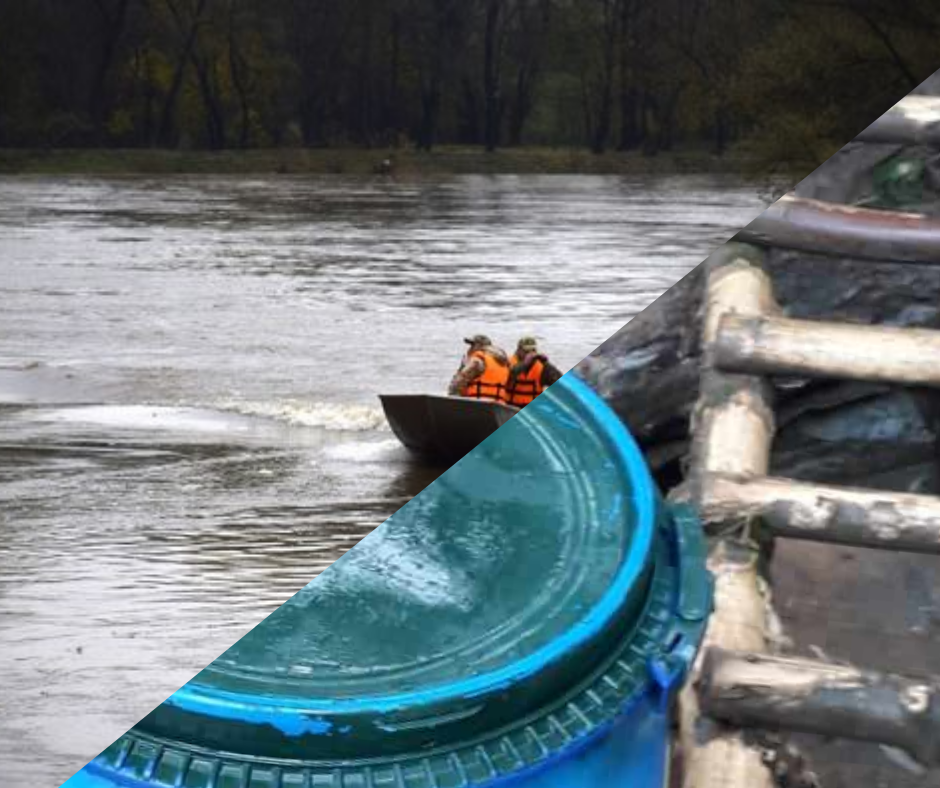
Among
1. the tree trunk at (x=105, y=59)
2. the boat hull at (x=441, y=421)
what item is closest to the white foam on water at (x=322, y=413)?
the boat hull at (x=441, y=421)

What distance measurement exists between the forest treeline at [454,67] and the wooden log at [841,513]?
547 centimetres

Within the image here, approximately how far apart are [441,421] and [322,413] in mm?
1699

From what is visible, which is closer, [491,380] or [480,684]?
[480,684]

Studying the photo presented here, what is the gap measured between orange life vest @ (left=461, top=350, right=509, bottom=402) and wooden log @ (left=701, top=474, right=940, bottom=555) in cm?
330

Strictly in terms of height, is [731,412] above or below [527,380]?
above

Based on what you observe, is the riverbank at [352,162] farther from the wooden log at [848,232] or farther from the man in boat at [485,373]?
the wooden log at [848,232]

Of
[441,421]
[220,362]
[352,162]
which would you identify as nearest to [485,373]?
[441,421]

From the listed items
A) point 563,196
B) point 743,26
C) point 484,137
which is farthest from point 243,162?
point 743,26

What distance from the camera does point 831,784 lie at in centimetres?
22

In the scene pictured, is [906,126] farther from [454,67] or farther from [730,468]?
[454,67]

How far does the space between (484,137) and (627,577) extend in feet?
31.9

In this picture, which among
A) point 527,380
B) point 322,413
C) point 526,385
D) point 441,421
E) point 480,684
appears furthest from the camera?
point 322,413

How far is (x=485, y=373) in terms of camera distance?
11.7 ft

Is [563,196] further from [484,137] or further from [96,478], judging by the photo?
[96,478]
